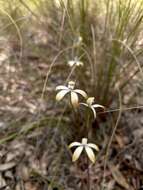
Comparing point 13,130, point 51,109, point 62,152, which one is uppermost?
point 51,109

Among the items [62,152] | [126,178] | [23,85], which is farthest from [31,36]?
[126,178]

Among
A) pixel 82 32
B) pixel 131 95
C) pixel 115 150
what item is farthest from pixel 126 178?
pixel 82 32

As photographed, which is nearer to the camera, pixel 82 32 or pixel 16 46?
pixel 82 32

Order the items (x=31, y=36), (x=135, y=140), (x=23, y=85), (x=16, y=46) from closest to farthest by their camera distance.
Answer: (x=135, y=140) < (x=23, y=85) < (x=16, y=46) < (x=31, y=36)

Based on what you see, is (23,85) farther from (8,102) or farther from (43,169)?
(43,169)

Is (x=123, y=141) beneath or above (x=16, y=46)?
beneath

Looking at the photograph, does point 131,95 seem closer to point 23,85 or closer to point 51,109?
point 51,109

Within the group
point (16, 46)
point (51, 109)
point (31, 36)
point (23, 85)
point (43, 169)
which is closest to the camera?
point (43, 169)
